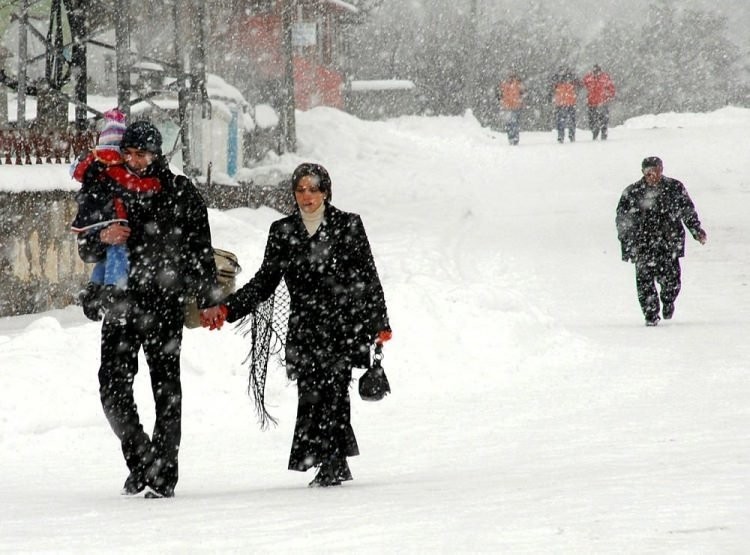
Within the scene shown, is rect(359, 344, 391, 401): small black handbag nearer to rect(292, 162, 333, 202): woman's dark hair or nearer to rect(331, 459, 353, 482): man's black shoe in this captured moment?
rect(331, 459, 353, 482): man's black shoe

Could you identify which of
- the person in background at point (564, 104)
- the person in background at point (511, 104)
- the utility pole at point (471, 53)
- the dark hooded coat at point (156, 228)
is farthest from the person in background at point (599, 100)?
the dark hooded coat at point (156, 228)

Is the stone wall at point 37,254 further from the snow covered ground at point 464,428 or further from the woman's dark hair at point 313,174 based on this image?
the woman's dark hair at point 313,174

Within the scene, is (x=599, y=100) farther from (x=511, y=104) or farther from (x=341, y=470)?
(x=341, y=470)

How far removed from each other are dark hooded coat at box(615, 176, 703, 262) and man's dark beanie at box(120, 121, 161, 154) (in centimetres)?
741

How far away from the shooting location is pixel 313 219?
20.6 ft

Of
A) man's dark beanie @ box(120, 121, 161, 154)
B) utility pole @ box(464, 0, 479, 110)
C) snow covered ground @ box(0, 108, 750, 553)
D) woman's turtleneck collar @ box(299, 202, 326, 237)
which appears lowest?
snow covered ground @ box(0, 108, 750, 553)

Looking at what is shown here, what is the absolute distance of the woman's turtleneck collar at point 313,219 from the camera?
247 inches

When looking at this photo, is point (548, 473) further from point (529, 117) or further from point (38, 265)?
point (529, 117)

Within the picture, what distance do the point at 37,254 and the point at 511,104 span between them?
20.6 metres

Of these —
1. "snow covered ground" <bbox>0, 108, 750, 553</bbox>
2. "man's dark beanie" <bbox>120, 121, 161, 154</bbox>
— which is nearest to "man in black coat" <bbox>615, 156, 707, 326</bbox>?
"snow covered ground" <bbox>0, 108, 750, 553</bbox>

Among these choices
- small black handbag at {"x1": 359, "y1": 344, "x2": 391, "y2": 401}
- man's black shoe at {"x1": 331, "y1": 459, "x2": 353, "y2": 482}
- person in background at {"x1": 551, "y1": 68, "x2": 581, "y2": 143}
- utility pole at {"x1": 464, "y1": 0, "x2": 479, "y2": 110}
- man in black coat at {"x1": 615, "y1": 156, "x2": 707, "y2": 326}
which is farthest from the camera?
utility pole at {"x1": 464, "y1": 0, "x2": 479, "y2": 110}

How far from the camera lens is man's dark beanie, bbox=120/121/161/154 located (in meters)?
5.99

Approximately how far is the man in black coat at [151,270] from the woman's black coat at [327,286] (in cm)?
31

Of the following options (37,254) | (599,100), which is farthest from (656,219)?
(599,100)
